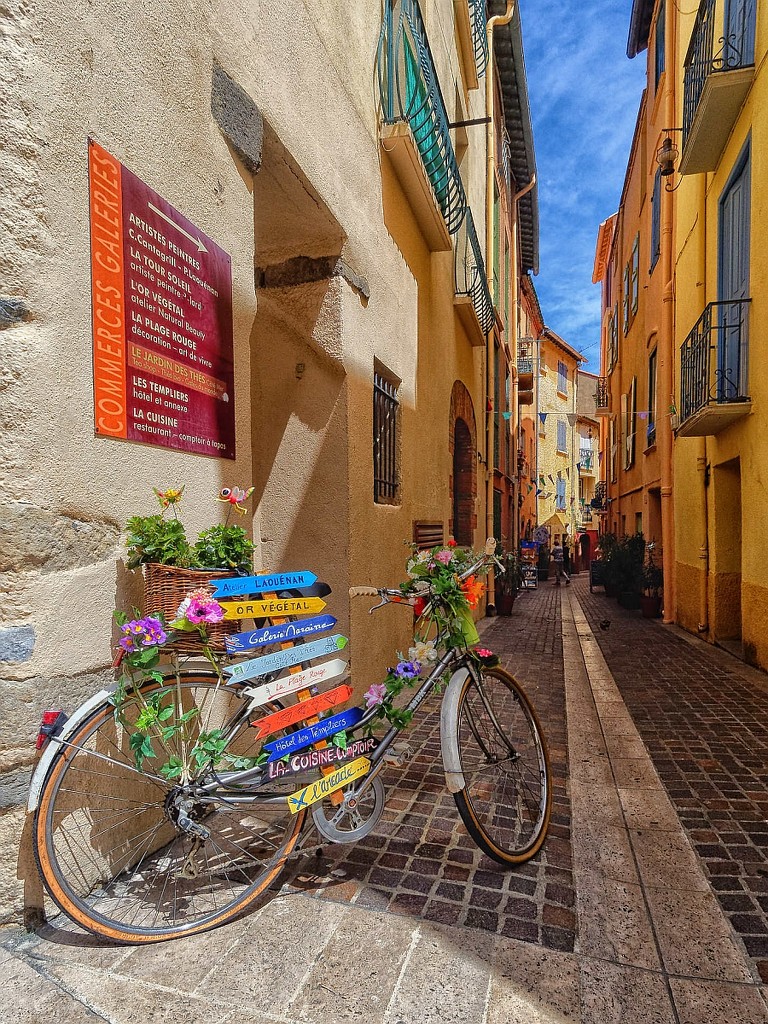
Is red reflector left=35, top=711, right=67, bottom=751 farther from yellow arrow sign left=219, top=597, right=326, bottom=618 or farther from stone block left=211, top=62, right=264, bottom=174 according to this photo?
stone block left=211, top=62, right=264, bottom=174

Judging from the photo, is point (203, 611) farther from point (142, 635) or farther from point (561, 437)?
point (561, 437)

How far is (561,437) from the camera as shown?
30.7m

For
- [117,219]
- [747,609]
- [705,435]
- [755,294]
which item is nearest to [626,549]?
[705,435]

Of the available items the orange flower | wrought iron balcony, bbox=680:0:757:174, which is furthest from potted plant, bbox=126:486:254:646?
wrought iron balcony, bbox=680:0:757:174

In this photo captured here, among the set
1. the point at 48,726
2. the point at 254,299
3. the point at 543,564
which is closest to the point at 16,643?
the point at 48,726

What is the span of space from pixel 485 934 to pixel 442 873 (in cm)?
37

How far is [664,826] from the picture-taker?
265 centimetres

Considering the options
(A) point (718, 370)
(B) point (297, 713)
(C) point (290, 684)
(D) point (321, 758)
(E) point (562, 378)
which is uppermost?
(E) point (562, 378)

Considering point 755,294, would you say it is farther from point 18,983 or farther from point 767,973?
point 18,983

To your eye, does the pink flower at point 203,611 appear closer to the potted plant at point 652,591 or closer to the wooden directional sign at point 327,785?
the wooden directional sign at point 327,785

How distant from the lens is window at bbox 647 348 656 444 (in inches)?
455

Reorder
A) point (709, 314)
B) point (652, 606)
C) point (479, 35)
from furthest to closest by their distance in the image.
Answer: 1. point (652, 606)
2. point (479, 35)
3. point (709, 314)

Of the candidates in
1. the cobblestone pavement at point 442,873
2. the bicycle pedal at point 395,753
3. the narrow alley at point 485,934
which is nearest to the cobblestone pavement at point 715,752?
the narrow alley at point 485,934

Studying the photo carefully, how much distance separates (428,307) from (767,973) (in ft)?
19.3
